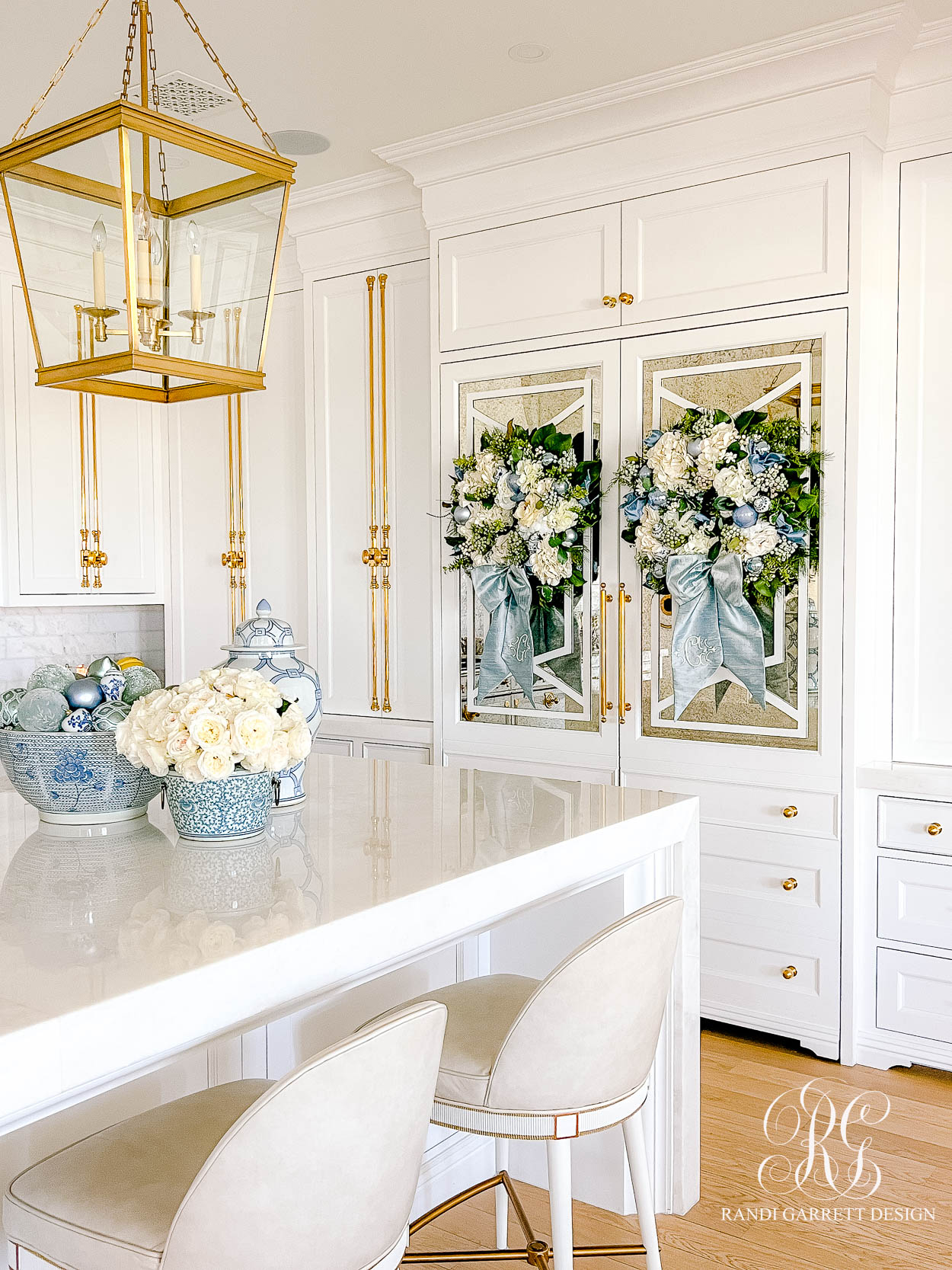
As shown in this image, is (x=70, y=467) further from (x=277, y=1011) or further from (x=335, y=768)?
(x=277, y=1011)

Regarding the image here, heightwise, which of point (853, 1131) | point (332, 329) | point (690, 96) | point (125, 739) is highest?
point (690, 96)

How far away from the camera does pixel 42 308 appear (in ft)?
5.87

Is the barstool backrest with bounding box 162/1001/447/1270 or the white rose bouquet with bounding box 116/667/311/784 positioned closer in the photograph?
the barstool backrest with bounding box 162/1001/447/1270

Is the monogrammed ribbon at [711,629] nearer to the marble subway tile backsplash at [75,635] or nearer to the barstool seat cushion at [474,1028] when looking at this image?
the barstool seat cushion at [474,1028]

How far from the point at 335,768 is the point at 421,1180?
2.77ft

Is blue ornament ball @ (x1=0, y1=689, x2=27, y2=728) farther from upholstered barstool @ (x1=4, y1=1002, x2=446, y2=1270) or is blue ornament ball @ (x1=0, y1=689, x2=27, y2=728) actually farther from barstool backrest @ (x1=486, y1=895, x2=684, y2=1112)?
barstool backrest @ (x1=486, y1=895, x2=684, y2=1112)

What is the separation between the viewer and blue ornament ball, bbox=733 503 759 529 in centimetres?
296

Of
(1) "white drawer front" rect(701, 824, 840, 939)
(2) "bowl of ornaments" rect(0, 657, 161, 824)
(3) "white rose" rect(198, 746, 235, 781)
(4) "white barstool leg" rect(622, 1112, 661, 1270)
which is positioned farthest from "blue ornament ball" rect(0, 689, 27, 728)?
(1) "white drawer front" rect(701, 824, 840, 939)

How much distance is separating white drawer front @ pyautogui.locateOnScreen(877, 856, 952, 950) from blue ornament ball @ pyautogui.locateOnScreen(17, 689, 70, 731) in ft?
7.17

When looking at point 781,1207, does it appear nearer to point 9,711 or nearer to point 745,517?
point 745,517

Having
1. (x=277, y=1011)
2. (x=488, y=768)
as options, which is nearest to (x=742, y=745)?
(x=488, y=768)

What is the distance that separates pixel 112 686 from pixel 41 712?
0.41 feet

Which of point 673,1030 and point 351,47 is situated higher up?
point 351,47

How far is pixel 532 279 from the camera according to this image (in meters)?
3.44
